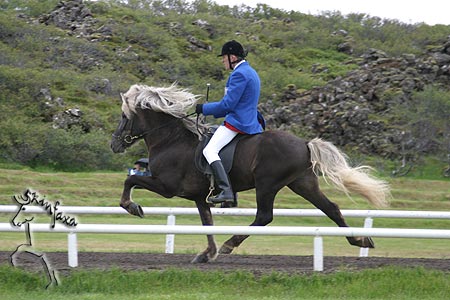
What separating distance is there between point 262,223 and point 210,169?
39.2 inches

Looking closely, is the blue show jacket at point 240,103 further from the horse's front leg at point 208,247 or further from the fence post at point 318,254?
the fence post at point 318,254

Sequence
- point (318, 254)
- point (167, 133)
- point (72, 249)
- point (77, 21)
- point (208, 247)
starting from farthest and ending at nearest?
point (77, 21)
point (167, 133)
point (208, 247)
point (72, 249)
point (318, 254)

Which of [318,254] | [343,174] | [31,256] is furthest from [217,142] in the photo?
[31,256]

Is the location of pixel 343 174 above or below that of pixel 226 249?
above

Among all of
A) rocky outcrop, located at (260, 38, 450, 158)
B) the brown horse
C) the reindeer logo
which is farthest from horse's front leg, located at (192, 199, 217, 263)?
rocky outcrop, located at (260, 38, 450, 158)

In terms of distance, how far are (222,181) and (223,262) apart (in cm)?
117

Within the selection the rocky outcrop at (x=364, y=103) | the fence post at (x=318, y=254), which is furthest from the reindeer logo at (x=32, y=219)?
the rocky outcrop at (x=364, y=103)

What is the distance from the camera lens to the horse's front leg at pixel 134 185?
399 inches

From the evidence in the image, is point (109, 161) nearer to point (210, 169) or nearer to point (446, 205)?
point (446, 205)

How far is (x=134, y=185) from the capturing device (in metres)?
10.2

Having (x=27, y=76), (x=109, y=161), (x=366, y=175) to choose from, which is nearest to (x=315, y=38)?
(x=27, y=76)

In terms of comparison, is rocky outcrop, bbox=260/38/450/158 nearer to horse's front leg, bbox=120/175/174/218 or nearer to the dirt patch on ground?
the dirt patch on ground

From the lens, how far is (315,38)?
78.4 meters

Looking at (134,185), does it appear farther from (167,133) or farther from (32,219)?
(32,219)
